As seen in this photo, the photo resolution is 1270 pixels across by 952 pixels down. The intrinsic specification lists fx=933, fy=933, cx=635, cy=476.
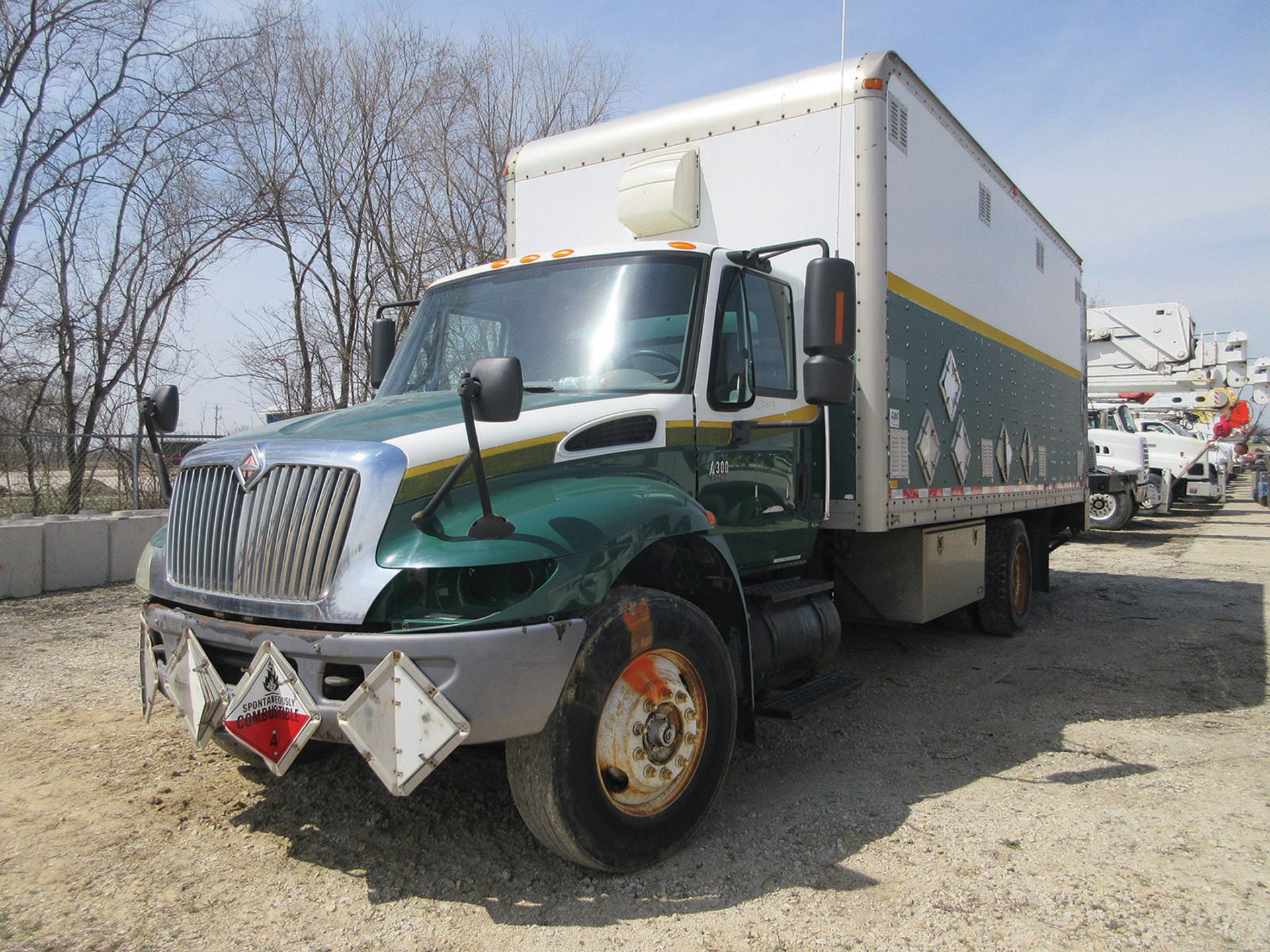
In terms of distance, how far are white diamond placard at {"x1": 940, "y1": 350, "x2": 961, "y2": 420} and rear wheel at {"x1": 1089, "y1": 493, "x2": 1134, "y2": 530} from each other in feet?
49.4

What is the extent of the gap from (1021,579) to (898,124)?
15.5 ft

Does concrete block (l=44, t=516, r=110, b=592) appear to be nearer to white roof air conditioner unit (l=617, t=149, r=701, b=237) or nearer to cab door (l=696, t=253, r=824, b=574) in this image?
white roof air conditioner unit (l=617, t=149, r=701, b=237)

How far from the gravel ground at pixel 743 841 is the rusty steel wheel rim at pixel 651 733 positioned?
29 cm

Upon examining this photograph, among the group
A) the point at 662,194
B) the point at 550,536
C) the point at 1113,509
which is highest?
the point at 662,194

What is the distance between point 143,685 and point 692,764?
2.30m

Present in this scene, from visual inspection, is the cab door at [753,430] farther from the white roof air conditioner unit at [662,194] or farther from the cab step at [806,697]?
the white roof air conditioner unit at [662,194]

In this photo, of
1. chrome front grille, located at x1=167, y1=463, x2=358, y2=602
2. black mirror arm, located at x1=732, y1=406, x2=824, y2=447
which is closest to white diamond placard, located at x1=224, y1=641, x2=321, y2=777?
chrome front grille, located at x1=167, y1=463, x2=358, y2=602

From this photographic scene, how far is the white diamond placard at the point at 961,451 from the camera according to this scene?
6.66 m

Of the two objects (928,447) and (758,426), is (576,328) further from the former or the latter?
(928,447)

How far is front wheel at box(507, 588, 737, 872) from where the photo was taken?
3236 millimetres

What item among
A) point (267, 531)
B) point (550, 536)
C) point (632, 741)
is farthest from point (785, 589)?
point (267, 531)

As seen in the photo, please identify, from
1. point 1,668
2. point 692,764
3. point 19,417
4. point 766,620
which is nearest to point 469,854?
point 692,764

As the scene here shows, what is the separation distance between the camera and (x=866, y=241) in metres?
5.37

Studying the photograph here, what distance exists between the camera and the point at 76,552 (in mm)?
9477
